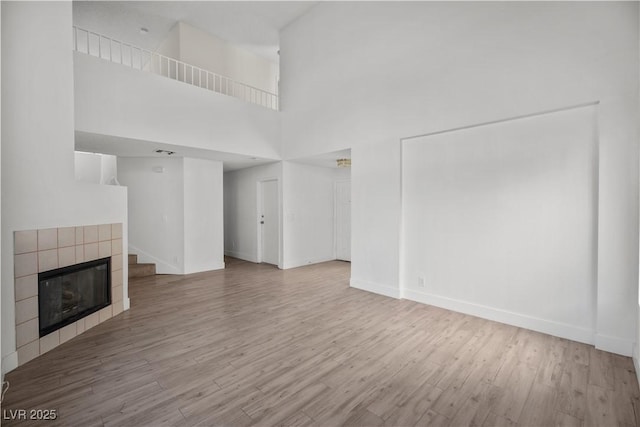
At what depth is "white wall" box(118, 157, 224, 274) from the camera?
573 centimetres

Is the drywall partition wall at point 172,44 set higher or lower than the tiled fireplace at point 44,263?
higher

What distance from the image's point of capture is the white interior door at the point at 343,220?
6938 mm

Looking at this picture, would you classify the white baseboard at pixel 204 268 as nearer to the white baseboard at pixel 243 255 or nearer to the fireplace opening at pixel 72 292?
the white baseboard at pixel 243 255

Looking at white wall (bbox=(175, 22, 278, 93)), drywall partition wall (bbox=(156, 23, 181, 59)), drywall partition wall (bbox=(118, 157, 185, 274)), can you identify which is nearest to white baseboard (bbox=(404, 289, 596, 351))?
drywall partition wall (bbox=(118, 157, 185, 274))

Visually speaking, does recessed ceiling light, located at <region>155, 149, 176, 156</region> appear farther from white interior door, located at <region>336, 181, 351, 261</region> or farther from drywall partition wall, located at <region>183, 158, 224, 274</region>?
white interior door, located at <region>336, 181, 351, 261</region>

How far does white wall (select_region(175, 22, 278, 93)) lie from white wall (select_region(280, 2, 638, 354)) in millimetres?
1391

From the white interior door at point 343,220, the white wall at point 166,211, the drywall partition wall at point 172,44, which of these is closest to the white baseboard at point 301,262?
the white interior door at point 343,220

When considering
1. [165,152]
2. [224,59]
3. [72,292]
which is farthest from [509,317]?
[224,59]

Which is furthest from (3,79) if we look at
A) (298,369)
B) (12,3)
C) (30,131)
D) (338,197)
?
(338,197)

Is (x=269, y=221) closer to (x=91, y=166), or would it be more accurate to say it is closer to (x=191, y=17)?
(x=191, y=17)

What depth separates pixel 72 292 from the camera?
303cm

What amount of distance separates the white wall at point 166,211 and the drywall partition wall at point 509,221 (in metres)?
4.04

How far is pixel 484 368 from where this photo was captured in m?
2.42

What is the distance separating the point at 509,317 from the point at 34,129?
502cm
